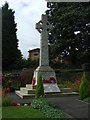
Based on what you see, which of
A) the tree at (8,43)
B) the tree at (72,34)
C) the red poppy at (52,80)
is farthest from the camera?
the tree at (8,43)

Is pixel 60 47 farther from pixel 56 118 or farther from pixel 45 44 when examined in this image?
pixel 56 118

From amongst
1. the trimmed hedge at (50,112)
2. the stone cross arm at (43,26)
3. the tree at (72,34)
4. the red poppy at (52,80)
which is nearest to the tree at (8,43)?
the tree at (72,34)

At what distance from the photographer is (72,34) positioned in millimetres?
32094

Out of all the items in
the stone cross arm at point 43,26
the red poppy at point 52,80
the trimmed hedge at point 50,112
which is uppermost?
the stone cross arm at point 43,26

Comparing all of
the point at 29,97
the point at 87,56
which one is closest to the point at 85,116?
the point at 29,97

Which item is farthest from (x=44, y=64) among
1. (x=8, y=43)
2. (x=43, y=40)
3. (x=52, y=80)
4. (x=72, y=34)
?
(x=8, y=43)

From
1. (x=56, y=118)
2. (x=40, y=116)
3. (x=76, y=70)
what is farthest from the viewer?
(x=76, y=70)

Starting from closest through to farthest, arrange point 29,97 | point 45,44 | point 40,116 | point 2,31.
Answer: point 40,116 < point 29,97 < point 45,44 < point 2,31

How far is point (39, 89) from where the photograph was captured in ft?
43.7

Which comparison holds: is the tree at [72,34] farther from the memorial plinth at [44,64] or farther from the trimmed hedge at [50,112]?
the trimmed hedge at [50,112]

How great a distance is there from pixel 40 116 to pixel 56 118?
774 mm

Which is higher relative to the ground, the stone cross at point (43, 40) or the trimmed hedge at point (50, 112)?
the stone cross at point (43, 40)

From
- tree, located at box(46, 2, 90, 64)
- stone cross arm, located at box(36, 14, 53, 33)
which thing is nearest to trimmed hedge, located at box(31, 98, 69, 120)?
stone cross arm, located at box(36, 14, 53, 33)

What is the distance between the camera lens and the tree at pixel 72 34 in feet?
102
